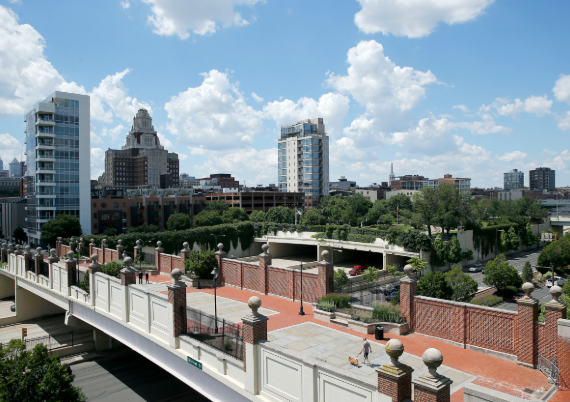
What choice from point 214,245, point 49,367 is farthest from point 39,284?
point 214,245

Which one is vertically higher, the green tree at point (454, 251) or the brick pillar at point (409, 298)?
the brick pillar at point (409, 298)

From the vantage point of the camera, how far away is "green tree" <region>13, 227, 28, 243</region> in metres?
83.4

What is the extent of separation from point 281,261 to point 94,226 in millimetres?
48484

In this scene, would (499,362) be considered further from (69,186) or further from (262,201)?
(262,201)

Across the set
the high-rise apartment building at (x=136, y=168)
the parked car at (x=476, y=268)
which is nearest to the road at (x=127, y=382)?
the parked car at (x=476, y=268)

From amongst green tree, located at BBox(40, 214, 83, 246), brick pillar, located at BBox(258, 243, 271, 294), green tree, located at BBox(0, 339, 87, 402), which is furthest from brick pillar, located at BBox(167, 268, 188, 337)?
green tree, located at BBox(40, 214, 83, 246)

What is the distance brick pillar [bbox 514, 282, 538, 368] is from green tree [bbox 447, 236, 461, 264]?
4059cm

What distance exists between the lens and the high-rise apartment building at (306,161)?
134625mm

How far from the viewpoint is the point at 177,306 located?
1568cm

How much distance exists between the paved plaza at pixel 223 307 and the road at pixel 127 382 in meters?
5.26

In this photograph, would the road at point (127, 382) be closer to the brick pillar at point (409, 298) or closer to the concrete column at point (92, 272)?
the concrete column at point (92, 272)

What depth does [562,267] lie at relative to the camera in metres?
54.9

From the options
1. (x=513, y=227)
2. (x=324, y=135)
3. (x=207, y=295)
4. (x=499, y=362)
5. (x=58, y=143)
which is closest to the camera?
(x=499, y=362)

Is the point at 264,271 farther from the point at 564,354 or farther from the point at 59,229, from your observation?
the point at 59,229
